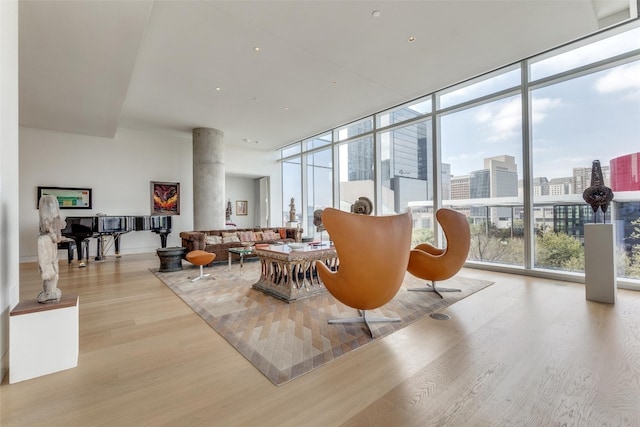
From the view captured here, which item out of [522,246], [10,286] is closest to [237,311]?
[10,286]

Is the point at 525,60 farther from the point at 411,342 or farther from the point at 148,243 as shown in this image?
the point at 148,243

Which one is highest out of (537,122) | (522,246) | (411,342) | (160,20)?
(160,20)

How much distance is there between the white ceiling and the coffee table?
3177 millimetres

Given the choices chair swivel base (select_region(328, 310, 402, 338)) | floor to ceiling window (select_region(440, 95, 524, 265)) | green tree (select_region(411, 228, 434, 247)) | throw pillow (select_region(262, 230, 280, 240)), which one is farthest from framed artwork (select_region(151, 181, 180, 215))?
floor to ceiling window (select_region(440, 95, 524, 265))

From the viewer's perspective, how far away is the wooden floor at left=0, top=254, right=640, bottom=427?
1599 mm

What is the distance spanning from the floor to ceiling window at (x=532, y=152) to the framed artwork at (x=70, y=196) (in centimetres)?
841

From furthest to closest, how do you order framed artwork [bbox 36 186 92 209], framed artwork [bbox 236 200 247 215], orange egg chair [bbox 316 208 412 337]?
framed artwork [bbox 236 200 247 215] → framed artwork [bbox 36 186 92 209] → orange egg chair [bbox 316 208 412 337]

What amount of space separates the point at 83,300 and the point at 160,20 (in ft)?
12.9

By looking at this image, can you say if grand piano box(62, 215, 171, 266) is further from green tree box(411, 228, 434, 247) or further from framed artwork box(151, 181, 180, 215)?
green tree box(411, 228, 434, 247)

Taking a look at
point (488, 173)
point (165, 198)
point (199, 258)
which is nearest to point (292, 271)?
point (199, 258)

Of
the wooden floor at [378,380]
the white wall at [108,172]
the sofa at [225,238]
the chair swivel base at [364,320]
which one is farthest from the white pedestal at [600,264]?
the white wall at [108,172]

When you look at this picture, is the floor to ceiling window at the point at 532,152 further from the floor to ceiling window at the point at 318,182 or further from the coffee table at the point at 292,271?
the coffee table at the point at 292,271

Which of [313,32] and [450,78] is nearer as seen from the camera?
[313,32]

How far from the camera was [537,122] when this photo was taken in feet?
16.4
